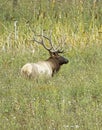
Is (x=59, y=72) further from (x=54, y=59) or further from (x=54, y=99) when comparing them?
(x=54, y=99)

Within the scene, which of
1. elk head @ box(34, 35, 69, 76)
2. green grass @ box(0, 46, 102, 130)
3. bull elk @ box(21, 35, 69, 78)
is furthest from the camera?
elk head @ box(34, 35, 69, 76)

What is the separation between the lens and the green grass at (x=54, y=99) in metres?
5.69

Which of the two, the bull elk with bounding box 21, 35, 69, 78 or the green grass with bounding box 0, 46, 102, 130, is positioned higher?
the bull elk with bounding box 21, 35, 69, 78

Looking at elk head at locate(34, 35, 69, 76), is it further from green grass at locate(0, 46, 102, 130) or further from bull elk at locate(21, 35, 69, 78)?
green grass at locate(0, 46, 102, 130)

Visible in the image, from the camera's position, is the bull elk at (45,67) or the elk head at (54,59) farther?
the elk head at (54,59)

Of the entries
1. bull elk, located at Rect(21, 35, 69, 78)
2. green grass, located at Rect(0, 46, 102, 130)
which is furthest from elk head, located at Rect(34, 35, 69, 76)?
green grass, located at Rect(0, 46, 102, 130)

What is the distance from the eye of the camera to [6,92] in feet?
23.8

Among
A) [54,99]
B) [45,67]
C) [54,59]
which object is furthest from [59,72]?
[54,99]

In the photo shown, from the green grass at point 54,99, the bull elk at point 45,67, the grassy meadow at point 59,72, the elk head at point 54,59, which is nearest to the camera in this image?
the green grass at point 54,99

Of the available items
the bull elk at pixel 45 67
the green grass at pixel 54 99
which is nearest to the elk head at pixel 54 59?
the bull elk at pixel 45 67

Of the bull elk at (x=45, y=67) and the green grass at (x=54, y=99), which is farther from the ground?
the bull elk at (x=45, y=67)

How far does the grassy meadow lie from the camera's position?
591 centimetres

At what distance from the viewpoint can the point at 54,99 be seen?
680 centimetres

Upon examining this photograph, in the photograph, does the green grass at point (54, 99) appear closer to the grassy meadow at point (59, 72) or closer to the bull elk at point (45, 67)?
the grassy meadow at point (59, 72)
